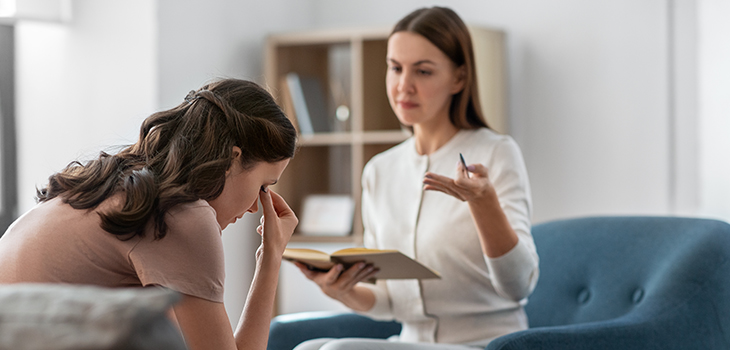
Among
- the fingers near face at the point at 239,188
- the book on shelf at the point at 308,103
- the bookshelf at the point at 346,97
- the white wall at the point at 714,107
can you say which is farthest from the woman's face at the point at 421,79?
the book on shelf at the point at 308,103

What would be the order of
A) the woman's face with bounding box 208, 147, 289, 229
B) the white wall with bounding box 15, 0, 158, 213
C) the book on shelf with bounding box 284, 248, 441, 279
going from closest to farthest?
the woman's face with bounding box 208, 147, 289, 229 < the book on shelf with bounding box 284, 248, 441, 279 < the white wall with bounding box 15, 0, 158, 213

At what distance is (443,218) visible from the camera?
5.39ft

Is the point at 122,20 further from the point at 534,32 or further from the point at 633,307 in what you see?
the point at 633,307

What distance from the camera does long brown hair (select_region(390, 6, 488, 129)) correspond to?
167 centimetres

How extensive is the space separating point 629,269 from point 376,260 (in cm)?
64

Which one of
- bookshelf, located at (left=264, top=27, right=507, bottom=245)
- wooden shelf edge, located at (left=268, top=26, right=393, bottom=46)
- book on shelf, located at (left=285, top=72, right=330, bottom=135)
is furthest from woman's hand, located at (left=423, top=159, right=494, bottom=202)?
book on shelf, located at (left=285, top=72, right=330, bottom=135)

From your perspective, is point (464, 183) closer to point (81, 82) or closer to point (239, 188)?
point (239, 188)

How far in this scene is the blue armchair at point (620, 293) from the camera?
1405mm

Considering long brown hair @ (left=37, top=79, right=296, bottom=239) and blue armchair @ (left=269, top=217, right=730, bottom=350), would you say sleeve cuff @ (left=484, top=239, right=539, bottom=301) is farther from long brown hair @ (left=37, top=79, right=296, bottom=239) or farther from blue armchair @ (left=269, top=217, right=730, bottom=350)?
long brown hair @ (left=37, top=79, right=296, bottom=239)

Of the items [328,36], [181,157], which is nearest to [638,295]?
[181,157]

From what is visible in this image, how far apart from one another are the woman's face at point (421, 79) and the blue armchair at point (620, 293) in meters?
0.51

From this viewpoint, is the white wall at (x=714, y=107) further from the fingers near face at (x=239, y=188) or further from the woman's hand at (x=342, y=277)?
the fingers near face at (x=239, y=188)

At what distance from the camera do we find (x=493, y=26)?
3.07 metres

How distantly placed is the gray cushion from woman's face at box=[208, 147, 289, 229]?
0.57 meters
